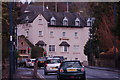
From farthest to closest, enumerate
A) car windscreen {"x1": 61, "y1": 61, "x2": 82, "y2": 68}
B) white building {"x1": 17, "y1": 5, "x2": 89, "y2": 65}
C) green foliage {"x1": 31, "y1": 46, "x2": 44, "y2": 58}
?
white building {"x1": 17, "y1": 5, "x2": 89, "y2": 65} < green foliage {"x1": 31, "y1": 46, "x2": 44, "y2": 58} < car windscreen {"x1": 61, "y1": 61, "x2": 82, "y2": 68}

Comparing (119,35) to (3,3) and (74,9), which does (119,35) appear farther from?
(74,9)

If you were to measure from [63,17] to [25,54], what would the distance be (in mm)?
15586

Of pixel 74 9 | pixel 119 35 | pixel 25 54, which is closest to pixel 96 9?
pixel 25 54

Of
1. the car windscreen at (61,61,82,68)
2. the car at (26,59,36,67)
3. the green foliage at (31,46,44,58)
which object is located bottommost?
the car at (26,59,36,67)

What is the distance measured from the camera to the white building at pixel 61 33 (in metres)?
67.0

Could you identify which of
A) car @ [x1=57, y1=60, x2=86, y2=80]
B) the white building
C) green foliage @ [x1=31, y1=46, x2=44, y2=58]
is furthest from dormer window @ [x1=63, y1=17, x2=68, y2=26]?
car @ [x1=57, y1=60, x2=86, y2=80]

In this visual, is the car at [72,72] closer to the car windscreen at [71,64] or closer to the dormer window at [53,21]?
the car windscreen at [71,64]

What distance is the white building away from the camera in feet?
220

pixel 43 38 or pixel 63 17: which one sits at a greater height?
pixel 63 17

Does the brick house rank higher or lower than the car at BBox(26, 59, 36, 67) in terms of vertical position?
higher

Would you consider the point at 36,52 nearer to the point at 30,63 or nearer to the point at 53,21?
the point at 30,63

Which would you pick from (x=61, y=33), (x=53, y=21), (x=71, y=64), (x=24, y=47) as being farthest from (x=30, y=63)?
(x=71, y=64)

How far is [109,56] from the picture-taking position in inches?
1849

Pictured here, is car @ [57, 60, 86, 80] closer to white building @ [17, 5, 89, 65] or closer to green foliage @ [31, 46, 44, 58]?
green foliage @ [31, 46, 44, 58]
